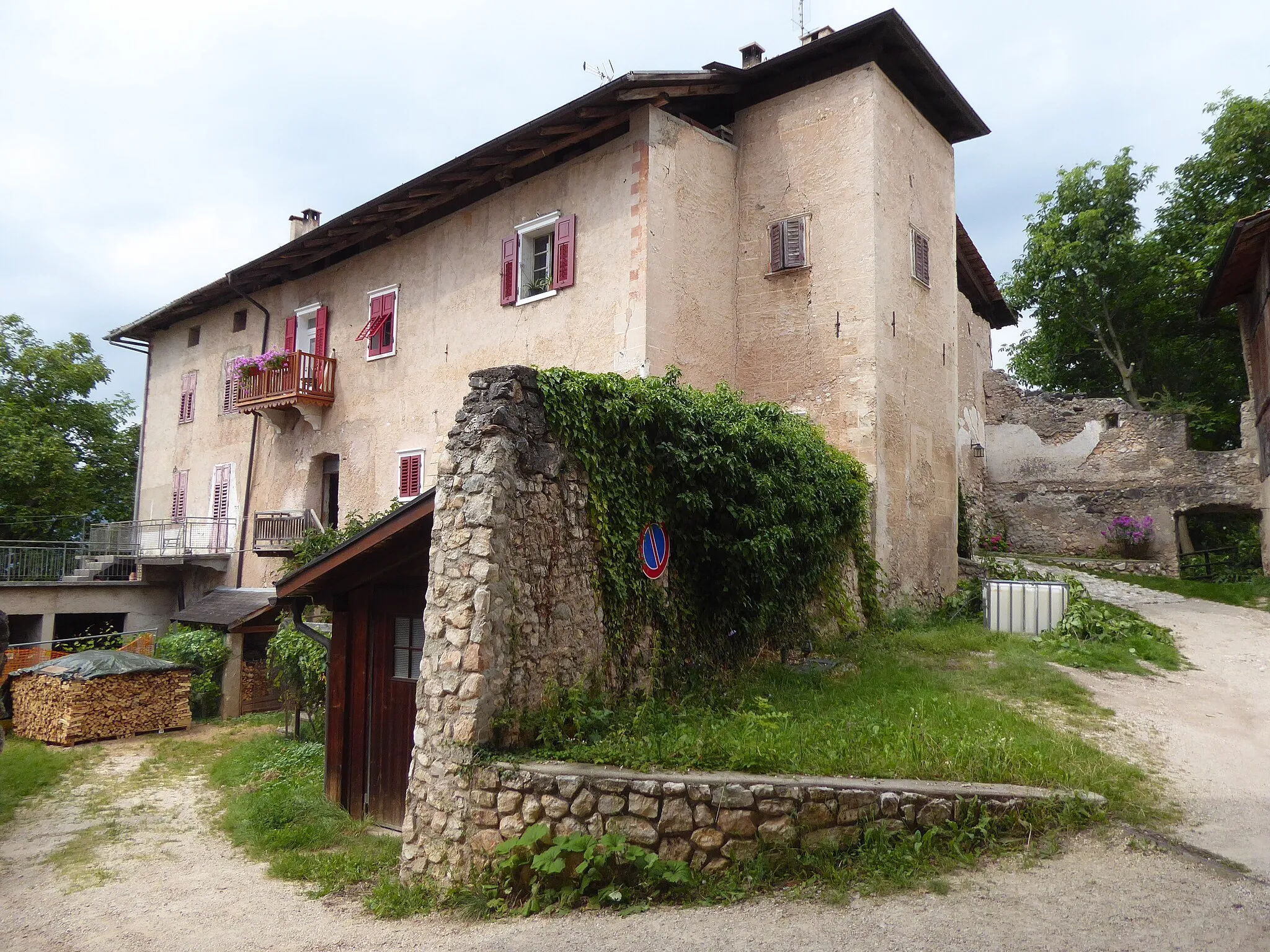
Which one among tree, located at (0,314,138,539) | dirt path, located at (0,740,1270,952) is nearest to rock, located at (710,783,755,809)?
dirt path, located at (0,740,1270,952)

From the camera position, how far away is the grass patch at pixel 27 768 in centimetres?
1020

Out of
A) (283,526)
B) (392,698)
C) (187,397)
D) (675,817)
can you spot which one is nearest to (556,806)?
(675,817)

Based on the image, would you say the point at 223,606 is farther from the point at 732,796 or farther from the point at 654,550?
the point at 732,796

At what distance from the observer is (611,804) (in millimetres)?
5340

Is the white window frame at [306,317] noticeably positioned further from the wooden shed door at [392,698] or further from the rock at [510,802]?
the rock at [510,802]

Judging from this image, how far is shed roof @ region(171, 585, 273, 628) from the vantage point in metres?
17.7

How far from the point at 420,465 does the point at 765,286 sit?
720cm

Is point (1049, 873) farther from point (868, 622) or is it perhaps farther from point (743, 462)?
point (868, 622)

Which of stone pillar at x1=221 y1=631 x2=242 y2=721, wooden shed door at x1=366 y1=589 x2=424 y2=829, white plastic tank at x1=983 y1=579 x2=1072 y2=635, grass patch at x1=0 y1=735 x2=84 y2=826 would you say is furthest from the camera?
stone pillar at x1=221 y1=631 x2=242 y2=721

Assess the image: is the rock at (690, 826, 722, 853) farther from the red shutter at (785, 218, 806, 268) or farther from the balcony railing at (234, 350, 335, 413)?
the balcony railing at (234, 350, 335, 413)

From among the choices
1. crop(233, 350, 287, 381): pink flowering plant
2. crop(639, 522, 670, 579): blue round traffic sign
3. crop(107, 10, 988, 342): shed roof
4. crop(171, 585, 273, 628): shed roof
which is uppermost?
crop(107, 10, 988, 342): shed roof

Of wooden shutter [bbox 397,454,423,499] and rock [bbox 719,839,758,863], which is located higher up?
wooden shutter [bbox 397,454,423,499]

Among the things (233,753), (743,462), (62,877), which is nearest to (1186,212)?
(743,462)

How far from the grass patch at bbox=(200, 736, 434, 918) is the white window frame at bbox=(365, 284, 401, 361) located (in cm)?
790
